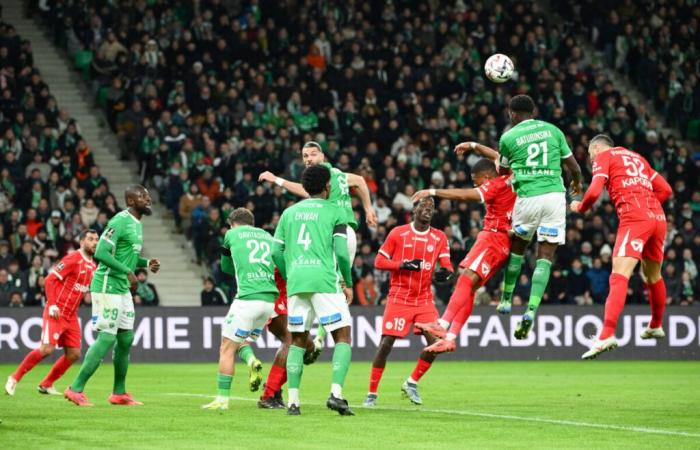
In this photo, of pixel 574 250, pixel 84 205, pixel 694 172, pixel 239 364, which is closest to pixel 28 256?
pixel 84 205

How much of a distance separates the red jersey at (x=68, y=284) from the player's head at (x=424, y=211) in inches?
192

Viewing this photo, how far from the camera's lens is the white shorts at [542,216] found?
14641 millimetres

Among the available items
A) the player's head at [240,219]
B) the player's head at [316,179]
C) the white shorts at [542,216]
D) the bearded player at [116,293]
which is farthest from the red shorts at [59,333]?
the white shorts at [542,216]

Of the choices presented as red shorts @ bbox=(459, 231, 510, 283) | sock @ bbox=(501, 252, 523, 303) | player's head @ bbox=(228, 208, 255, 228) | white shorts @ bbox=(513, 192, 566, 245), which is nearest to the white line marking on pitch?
sock @ bbox=(501, 252, 523, 303)

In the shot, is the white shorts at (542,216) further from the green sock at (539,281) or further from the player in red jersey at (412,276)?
the player in red jersey at (412,276)

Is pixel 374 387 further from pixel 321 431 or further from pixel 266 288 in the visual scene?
pixel 321 431

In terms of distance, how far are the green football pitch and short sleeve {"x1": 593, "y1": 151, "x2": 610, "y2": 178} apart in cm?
268

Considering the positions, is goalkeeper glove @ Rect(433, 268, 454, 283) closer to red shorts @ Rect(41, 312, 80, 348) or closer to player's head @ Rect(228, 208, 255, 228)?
player's head @ Rect(228, 208, 255, 228)

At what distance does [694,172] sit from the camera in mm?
31625

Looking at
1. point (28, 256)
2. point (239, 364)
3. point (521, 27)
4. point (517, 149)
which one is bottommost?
point (239, 364)

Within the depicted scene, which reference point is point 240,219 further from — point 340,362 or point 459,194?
point 459,194

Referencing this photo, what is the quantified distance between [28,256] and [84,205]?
180 cm

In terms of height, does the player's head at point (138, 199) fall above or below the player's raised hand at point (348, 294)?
above

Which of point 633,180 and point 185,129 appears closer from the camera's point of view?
point 633,180
